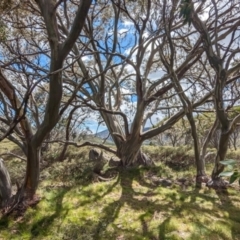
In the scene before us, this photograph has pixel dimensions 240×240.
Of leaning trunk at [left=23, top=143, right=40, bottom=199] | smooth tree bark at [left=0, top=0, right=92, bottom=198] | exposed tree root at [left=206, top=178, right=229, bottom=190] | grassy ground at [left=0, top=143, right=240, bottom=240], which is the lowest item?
grassy ground at [left=0, top=143, right=240, bottom=240]

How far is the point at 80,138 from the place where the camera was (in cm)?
2570

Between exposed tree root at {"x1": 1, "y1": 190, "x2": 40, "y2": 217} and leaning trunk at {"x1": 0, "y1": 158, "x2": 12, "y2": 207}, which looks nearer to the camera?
exposed tree root at {"x1": 1, "y1": 190, "x2": 40, "y2": 217}

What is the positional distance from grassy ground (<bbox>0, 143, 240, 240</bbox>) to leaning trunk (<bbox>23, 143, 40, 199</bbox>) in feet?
1.21

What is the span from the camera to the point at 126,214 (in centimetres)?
555

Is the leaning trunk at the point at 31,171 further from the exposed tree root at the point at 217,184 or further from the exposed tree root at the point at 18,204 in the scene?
the exposed tree root at the point at 217,184

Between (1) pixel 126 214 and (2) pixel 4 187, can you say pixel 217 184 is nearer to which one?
(1) pixel 126 214

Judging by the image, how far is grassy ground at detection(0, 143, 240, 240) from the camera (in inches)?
184

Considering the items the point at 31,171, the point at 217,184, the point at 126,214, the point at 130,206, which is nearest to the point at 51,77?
the point at 31,171

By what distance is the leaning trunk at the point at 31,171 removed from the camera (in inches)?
213

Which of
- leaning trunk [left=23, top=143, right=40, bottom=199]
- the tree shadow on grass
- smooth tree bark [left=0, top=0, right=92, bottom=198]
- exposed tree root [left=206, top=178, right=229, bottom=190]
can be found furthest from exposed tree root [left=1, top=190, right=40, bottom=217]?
exposed tree root [left=206, top=178, right=229, bottom=190]

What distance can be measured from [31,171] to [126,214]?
2.13m

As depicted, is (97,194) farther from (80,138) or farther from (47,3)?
(80,138)

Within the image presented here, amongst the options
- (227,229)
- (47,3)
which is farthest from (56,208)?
(47,3)

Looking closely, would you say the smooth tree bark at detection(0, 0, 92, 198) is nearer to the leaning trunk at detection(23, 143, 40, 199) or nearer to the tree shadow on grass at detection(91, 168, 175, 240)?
the leaning trunk at detection(23, 143, 40, 199)
